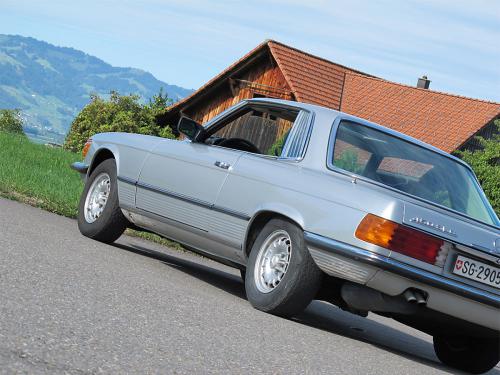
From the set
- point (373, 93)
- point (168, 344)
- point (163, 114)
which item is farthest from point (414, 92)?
point (168, 344)

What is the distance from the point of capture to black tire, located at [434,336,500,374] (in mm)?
7387

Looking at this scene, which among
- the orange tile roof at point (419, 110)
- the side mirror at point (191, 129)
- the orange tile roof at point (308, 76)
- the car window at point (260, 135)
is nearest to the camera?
the car window at point (260, 135)

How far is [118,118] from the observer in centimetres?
4150

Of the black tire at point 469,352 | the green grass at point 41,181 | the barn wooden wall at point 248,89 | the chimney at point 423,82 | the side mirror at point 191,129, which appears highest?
the chimney at point 423,82

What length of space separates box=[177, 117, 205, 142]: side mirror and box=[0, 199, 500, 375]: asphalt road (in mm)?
1175

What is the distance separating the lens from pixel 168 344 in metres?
5.15

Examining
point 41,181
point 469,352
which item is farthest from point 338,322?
point 41,181

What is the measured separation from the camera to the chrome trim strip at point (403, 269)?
6.45m

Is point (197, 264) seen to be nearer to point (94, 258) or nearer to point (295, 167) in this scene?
point (94, 258)

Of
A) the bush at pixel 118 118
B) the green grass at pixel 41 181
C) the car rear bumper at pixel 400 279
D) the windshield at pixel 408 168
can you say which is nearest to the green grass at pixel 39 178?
the green grass at pixel 41 181

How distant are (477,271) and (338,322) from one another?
2156mm

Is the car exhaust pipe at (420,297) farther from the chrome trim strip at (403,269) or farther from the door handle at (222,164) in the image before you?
the door handle at (222,164)

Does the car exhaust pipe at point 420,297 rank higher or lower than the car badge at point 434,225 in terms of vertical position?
lower

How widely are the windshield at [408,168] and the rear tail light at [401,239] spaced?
693mm
